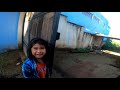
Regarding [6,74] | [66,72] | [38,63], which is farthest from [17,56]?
[38,63]

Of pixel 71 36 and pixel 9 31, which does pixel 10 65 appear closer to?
pixel 9 31

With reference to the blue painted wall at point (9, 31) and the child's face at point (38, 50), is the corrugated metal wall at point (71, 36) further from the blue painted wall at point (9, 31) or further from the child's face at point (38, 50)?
the child's face at point (38, 50)

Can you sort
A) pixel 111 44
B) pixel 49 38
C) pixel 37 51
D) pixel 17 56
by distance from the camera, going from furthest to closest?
pixel 111 44, pixel 17 56, pixel 49 38, pixel 37 51

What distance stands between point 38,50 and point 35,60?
0.10 meters

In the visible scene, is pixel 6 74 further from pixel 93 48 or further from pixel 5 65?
pixel 93 48

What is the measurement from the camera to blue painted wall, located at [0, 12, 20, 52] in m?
3.43

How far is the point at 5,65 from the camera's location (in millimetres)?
2783

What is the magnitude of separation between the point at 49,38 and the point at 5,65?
1378 mm

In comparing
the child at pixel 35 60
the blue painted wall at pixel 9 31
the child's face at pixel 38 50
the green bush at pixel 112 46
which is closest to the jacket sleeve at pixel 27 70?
the child at pixel 35 60

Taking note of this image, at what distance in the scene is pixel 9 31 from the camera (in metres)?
3.60

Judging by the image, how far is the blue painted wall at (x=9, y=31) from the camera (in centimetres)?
343

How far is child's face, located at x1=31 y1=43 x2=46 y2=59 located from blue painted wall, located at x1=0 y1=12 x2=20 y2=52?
7.40 feet

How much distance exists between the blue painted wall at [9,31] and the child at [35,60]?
2230 millimetres

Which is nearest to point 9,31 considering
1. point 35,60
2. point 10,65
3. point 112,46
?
point 10,65
